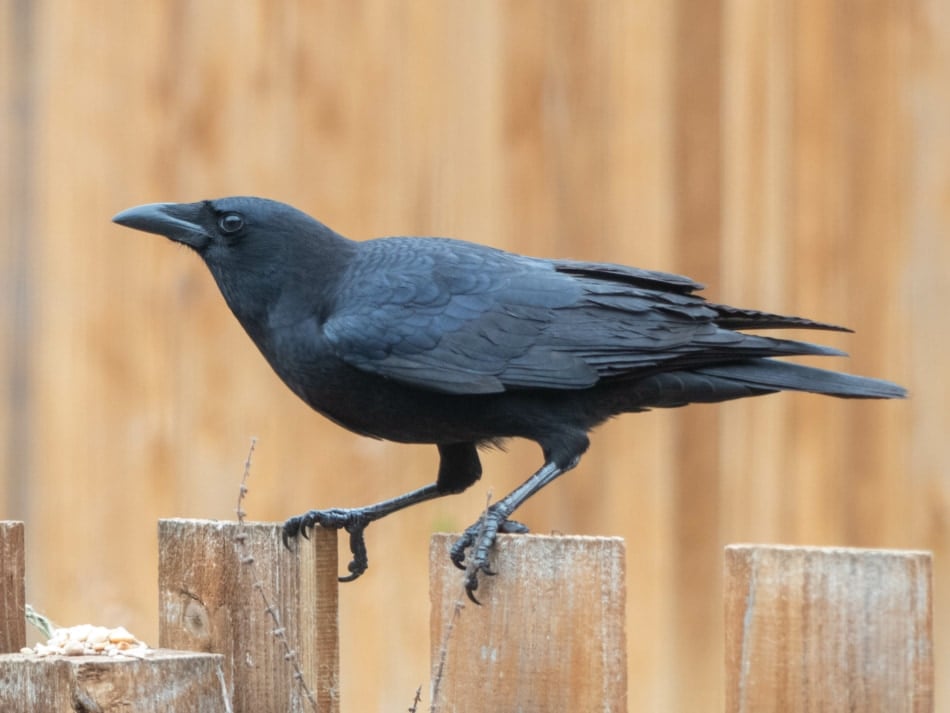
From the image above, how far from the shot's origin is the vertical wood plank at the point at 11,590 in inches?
105

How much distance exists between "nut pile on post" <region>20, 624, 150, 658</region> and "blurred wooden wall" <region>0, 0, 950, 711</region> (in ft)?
4.88

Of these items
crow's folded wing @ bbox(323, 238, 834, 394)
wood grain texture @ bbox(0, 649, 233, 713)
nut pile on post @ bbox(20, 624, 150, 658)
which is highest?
crow's folded wing @ bbox(323, 238, 834, 394)

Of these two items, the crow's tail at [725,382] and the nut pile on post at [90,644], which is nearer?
the nut pile on post at [90,644]

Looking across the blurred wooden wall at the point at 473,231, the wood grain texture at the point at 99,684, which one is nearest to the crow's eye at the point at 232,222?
the blurred wooden wall at the point at 473,231

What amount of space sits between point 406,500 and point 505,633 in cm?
138

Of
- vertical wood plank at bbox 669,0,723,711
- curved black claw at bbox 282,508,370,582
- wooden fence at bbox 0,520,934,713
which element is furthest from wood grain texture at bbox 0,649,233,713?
vertical wood plank at bbox 669,0,723,711

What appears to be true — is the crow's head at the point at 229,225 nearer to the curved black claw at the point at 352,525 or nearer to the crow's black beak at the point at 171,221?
the crow's black beak at the point at 171,221

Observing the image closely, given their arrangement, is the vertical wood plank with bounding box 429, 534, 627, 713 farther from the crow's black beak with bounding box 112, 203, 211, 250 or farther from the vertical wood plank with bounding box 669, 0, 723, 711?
the vertical wood plank with bounding box 669, 0, 723, 711

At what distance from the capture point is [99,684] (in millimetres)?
2275

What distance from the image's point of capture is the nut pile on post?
8.20 feet

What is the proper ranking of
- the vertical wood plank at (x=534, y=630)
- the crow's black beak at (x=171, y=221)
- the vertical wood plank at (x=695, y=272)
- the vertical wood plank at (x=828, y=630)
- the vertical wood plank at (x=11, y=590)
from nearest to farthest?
the vertical wood plank at (x=828, y=630)
the vertical wood plank at (x=534, y=630)
the vertical wood plank at (x=11, y=590)
the crow's black beak at (x=171, y=221)
the vertical wood plank at (x=695, y=272)

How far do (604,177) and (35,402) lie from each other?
68.8 inches

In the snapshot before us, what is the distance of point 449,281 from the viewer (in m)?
3.50

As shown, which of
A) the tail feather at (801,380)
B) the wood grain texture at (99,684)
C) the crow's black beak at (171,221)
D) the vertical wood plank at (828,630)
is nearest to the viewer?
the vertical wood plank at (828,630)
